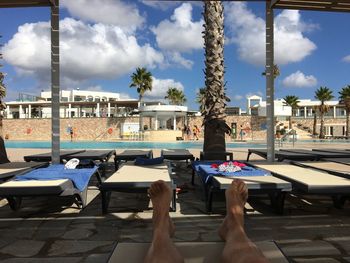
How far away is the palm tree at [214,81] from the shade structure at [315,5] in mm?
2056

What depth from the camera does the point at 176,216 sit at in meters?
4.64

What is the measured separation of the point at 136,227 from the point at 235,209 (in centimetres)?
193

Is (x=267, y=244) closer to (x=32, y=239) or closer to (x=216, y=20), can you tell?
(x=32, y=239)

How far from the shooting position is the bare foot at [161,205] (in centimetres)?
235

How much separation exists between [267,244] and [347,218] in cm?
236

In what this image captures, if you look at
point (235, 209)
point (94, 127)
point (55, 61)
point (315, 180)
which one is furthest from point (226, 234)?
point (94, 127)

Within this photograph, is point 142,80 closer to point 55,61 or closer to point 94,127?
point 94,127

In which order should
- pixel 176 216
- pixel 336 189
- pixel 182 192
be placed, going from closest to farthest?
1. pixel 336 189
2. pixel 176 216
3. pixel 182 192

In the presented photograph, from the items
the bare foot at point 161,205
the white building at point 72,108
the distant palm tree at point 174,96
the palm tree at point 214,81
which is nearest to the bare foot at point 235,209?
the bare foot at point 161,205

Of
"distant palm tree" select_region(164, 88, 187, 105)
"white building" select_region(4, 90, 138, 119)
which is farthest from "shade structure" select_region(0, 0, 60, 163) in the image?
"distant palm tree" select_region(164, 88, 187, 105)

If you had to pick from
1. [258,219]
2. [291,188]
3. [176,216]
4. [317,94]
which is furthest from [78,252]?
[317,94]

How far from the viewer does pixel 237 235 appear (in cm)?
231

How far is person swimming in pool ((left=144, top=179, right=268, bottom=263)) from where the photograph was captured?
2086 millimetres

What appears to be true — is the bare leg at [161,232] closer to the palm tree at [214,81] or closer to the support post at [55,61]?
the support post at [55,61]
